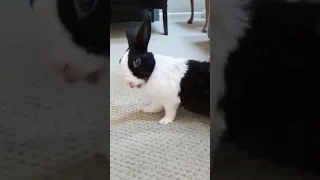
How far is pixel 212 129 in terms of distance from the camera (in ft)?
2.14

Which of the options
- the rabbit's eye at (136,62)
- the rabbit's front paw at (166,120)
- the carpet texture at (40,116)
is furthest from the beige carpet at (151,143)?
the carpet texture at (40,116)

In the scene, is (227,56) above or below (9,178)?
above

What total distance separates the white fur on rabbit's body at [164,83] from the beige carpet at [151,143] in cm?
3

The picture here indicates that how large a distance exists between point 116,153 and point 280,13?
50 cm

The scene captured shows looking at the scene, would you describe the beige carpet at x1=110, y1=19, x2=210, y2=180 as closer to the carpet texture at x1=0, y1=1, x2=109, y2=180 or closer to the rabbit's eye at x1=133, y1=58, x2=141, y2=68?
the rabbit's eye at x1=133, y1=58, x2=141, y2=68

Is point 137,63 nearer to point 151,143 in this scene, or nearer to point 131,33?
point 131,33

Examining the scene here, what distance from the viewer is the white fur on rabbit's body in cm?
119

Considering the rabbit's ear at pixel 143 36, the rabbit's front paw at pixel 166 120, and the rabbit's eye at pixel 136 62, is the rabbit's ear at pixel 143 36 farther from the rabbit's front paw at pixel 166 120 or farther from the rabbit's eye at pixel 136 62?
the rabbit's front paw at pixel 166 120

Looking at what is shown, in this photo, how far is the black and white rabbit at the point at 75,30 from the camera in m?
0.59

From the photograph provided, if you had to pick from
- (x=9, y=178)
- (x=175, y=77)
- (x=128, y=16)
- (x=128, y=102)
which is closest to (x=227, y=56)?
(x=9, y=178)

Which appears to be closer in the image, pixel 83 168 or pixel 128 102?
pixel 83 168

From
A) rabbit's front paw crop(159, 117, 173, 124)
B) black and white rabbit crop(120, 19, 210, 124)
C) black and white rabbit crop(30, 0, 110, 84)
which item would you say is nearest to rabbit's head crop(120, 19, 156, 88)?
black and white rabbit crop(120, 19, 210, 124)

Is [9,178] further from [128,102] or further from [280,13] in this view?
[128,102]

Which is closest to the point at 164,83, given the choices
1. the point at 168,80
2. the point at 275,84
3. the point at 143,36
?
the point at 168,80
